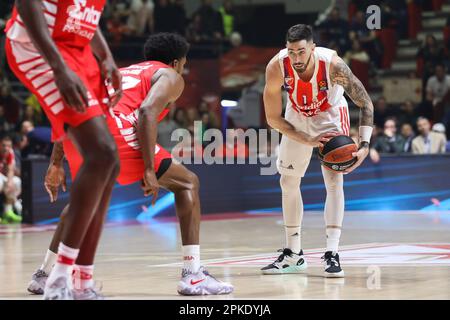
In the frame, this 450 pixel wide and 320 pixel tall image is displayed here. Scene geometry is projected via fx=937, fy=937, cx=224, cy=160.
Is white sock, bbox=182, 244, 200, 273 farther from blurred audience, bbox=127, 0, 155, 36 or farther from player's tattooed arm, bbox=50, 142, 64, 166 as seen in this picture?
blurred audience, bbox=127, 0, 155, 36

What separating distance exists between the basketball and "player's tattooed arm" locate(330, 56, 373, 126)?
0.82ft

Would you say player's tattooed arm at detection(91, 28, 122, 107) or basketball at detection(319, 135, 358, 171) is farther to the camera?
basketball at detection(319, 135, 358, 171)

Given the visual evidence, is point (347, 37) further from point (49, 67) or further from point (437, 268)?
point (49, 67)

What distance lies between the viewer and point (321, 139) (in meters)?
7.27

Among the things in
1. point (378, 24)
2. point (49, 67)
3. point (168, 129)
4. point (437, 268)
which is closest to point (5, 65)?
point (168, 129)

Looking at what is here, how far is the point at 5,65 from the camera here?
59.1 ft

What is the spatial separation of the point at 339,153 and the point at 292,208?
773mm

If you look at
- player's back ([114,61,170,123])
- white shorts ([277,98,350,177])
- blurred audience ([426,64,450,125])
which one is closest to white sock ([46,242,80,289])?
player's back ([114,61,170,123])

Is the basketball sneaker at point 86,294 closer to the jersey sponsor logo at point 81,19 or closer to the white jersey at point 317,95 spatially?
the jersey sponsor logo at point 81,19

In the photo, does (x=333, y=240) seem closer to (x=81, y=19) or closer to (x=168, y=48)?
(x=168, y=48)

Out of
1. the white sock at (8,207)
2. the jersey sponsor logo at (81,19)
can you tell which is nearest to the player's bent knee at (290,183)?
the jersey sponsor logo at (81,19)

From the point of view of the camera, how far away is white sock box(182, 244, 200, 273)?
6.00 meters

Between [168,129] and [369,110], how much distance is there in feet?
30.3
